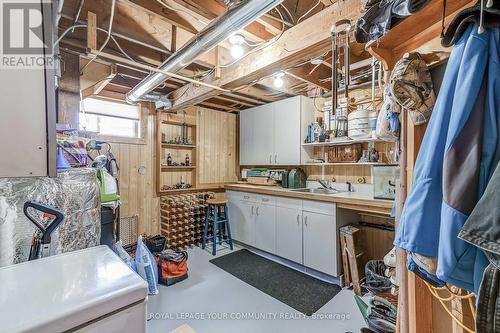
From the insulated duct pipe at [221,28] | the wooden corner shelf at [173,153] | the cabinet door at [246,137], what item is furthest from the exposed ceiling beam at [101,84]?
the cabinet door at [246,137]

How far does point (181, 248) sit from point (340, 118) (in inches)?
125

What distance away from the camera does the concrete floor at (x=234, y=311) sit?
2.05 m

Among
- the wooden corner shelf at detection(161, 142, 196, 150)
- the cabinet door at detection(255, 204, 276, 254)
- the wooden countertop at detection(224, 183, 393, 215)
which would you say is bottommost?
the cabinet door at detection(255, 204, 276, 254)

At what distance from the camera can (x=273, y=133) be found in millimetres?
3914

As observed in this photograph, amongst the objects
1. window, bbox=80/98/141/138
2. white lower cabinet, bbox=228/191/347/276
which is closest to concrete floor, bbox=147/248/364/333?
white lower cabinet, bbox=228/191/347/276

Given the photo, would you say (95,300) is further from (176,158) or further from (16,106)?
(176,158)

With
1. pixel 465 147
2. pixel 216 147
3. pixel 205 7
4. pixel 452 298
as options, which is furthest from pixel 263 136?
pixel 465 147

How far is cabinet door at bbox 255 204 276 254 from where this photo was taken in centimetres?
339

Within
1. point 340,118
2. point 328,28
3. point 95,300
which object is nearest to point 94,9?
point 328,28

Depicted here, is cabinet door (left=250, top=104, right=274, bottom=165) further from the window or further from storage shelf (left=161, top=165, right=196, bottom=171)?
the window

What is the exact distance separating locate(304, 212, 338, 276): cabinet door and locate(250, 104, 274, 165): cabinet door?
1.38m

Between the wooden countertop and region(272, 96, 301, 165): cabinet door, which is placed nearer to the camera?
the wooden countertop

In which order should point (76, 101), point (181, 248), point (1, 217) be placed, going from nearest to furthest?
point (1, 217) < point (76, 101) < point (181, 248)

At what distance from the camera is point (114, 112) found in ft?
11.6
